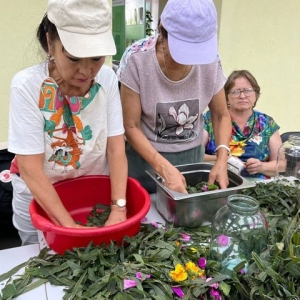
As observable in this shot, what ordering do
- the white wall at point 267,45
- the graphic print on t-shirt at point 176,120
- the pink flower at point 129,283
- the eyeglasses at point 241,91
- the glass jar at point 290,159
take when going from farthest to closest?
the white wall at point 267,45
the eyeglasses at point 241,91
the glass jar at point 290,159
the graphic print on t-shirt at point 176,120
the pink flower at point 129,283

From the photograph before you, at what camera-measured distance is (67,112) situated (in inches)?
37.7

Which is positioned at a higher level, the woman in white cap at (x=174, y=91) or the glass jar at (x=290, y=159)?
the woman in white cap at (x=174, y=91)

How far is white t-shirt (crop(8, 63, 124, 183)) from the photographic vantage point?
900mm

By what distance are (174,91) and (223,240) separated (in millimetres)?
552

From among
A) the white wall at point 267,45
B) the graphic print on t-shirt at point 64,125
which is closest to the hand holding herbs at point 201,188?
the graphic print on t-shirt at point 64,125

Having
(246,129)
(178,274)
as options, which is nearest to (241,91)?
(246,129)

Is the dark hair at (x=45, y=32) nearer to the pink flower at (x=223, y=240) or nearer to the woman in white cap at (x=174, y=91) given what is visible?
the woman in white cap at (x=174, y=91)

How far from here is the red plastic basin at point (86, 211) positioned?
2.66 feet

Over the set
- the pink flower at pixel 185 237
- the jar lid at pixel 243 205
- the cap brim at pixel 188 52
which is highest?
the cap brim at pixel 188 52

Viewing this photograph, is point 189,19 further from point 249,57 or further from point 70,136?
point 249,57

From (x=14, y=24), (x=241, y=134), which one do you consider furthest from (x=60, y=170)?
(x=14, y=24)

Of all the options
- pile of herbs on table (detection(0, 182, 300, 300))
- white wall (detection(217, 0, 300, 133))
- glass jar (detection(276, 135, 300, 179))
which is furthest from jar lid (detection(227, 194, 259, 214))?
white wall (detection(217, 0, 300, 133))

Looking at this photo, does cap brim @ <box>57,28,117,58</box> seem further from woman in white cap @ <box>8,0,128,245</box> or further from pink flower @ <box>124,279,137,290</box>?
pink flower @ <box>124,279,137,290</box>

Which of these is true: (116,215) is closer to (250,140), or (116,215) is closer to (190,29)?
(190,29)
